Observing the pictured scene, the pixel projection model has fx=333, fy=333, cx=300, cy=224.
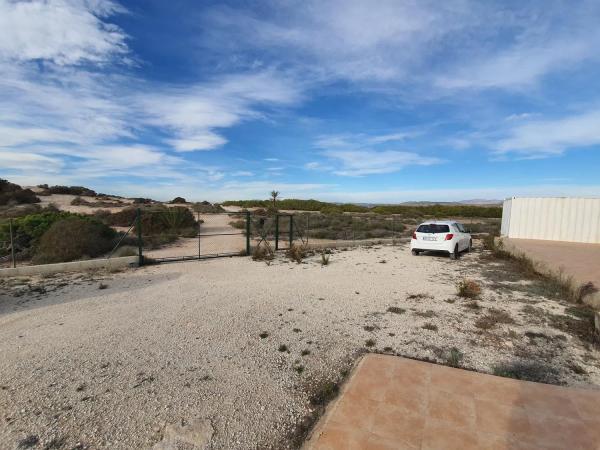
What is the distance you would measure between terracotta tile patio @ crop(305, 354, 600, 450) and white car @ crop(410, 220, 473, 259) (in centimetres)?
1011

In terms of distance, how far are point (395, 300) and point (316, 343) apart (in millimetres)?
2912

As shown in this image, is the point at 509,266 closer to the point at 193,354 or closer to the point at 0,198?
the point at 193,354

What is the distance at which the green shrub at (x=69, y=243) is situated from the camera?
11.1 metres

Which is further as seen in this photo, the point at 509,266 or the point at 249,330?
the point at 509,266

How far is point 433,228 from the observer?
1355 centimetres

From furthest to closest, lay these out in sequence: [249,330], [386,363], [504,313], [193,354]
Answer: [504,313] → [249,330] → [193,354] → [386,363]

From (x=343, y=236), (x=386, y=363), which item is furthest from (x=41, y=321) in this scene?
(x=343, y=236)

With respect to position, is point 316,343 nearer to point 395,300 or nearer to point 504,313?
point 395,300

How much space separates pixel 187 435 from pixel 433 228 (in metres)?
12.5

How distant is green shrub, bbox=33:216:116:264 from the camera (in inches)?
437

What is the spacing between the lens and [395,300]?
23.4ft

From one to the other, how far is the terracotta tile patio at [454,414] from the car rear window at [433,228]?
10.4 metres

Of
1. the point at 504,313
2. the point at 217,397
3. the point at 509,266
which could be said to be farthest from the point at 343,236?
the point at 217,397

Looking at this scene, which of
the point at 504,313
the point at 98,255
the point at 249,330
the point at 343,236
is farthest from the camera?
the point at 343,236
